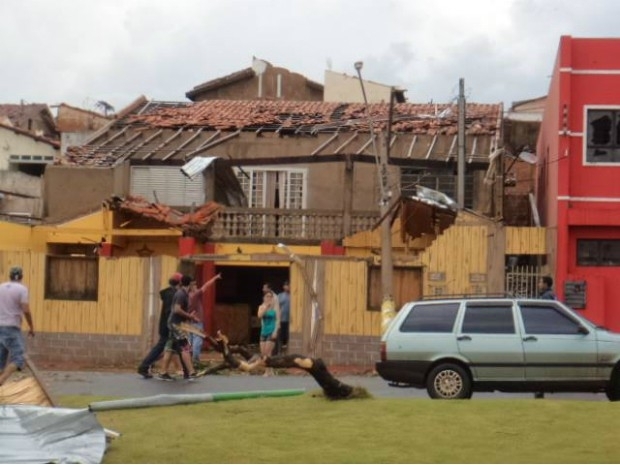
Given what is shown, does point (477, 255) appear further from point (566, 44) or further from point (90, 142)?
point (90, 142)

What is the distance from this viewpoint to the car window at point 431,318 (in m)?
14.7

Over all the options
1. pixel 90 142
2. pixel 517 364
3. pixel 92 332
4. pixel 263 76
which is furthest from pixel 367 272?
pixel 263 76

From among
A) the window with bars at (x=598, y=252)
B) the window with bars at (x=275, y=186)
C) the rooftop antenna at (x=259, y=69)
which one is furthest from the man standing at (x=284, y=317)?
the rooftop antenna at (x=259, y=69)

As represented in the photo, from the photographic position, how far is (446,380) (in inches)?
571

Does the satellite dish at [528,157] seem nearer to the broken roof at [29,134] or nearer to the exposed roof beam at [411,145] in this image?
the exposed roof beam at [411,145]

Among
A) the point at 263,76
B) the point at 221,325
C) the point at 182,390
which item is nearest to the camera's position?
the point at 182,390

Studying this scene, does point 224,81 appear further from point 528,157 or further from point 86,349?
point 86,349

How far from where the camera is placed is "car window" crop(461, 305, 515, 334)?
14.6 meters

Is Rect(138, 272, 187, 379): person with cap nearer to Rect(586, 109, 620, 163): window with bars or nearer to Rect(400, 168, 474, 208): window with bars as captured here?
Rect(586, 109, 620, 163): window with bars

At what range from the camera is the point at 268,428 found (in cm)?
1090

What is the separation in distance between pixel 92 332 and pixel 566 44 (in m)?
11.4

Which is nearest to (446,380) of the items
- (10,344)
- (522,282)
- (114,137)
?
(10,344)

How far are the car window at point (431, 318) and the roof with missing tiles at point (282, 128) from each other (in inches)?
620

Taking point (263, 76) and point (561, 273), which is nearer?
point (561, 273)
